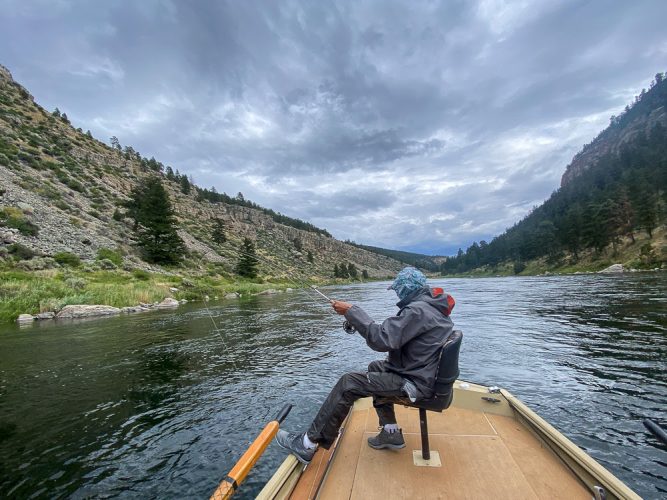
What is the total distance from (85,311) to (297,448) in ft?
77.7

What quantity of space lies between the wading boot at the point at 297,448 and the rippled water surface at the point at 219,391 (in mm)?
1105

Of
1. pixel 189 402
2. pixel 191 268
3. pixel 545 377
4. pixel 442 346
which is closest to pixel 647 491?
pixel 442 346

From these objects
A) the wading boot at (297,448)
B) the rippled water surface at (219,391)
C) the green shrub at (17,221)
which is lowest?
the rippled water surface at (219,391)

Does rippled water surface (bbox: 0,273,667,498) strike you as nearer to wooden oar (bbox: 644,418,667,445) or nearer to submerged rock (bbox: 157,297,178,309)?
wooden oar (bbox: 644,418,667,445)

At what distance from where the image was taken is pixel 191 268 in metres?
48.3

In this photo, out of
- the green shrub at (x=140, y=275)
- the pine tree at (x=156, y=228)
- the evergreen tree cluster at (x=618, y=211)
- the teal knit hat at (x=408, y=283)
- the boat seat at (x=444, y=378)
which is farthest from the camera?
the evergreen tree cluster at (x=618, y=211)

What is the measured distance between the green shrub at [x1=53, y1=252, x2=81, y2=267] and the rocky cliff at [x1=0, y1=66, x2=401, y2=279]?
972mm

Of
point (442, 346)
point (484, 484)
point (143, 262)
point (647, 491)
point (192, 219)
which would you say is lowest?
point (647, 491)

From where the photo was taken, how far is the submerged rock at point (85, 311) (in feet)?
69.1

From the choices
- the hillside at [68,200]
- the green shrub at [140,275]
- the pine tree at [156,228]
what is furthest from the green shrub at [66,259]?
the pine tree at [156,228]

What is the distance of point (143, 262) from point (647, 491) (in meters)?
45.6

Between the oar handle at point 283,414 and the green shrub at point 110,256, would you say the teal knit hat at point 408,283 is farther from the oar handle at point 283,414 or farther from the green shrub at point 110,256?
the green shrub at point 110,256

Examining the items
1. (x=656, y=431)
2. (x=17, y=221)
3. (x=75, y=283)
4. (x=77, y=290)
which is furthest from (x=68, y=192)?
(x=656, y=431)

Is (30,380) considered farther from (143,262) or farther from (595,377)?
(143,262)
